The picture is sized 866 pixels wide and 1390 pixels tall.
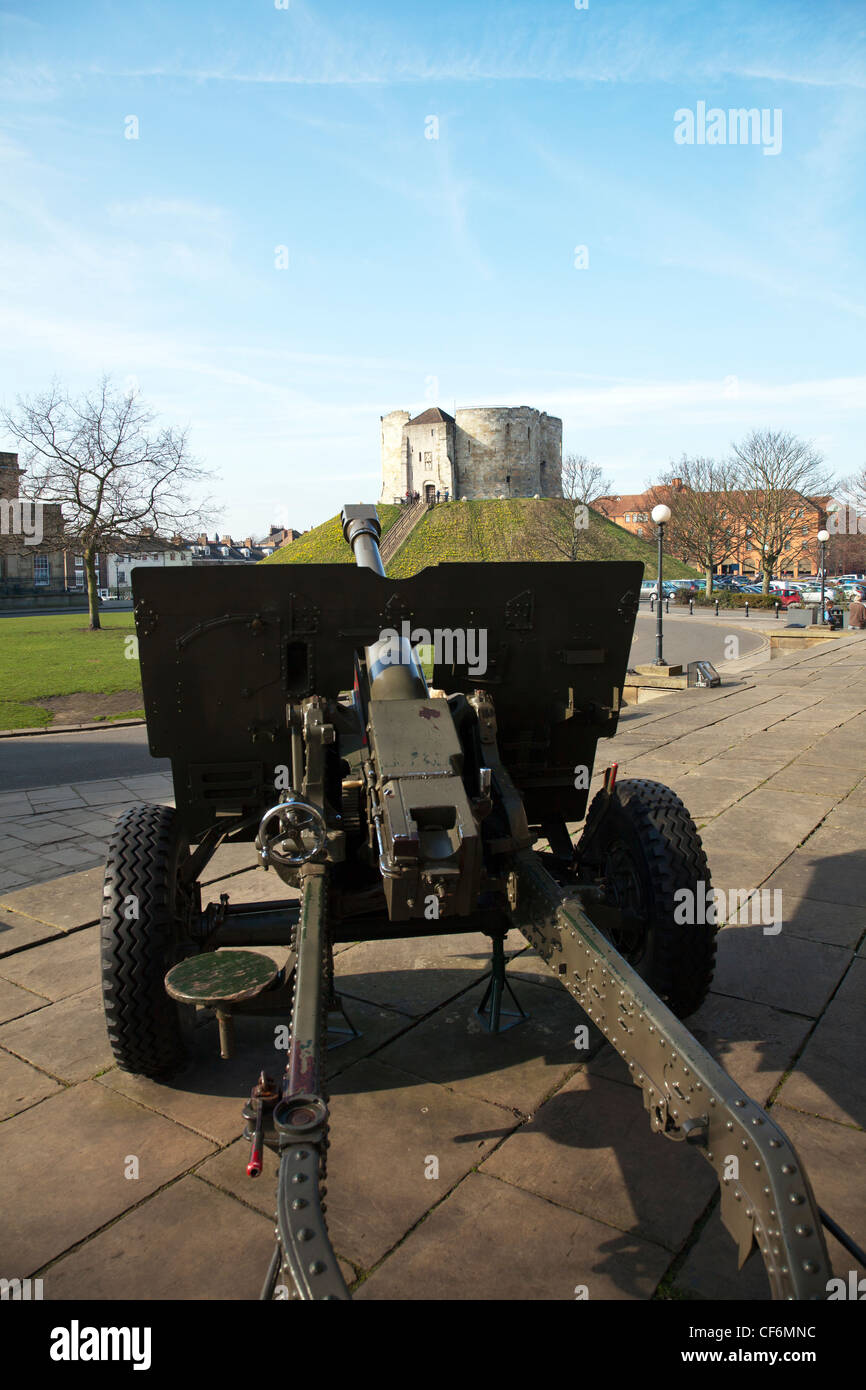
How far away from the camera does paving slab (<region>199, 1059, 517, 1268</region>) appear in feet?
9.76

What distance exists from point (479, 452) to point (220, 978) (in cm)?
8378

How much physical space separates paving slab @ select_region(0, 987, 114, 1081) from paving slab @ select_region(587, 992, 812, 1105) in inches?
84.9

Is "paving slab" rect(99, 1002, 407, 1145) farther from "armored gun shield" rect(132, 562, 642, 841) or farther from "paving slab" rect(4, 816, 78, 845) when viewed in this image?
"paving slab" rect(4, 816, 78, 845)

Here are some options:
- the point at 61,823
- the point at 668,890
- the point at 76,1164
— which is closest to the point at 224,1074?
the point at 76,1164

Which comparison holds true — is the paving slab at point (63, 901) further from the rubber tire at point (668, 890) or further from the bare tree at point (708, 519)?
the bare tree at point (708, 519)

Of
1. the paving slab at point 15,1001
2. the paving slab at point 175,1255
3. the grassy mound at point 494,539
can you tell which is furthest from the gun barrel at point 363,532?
the grassy mound at point 494,539

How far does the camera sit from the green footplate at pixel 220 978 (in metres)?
3.21

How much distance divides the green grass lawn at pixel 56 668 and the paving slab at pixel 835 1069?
10203mm

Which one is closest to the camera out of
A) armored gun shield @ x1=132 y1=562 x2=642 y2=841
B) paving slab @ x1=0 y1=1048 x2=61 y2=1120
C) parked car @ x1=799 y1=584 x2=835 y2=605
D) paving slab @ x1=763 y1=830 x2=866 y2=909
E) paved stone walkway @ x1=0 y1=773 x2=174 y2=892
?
paving slab @ x1=0 y1=1048 x2=61 y2=1120

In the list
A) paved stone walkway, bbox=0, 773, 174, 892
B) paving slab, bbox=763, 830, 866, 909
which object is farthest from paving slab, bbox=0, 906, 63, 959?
paving slab, bbox=763, 830, 866, 909

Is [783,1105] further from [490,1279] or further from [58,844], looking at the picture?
[58,844]

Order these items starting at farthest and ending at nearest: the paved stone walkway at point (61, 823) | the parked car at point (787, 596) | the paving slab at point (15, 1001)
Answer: the parked car at point (787, 596) → the paved stone walkway at point (61, 823) → the paving slab at point (15, 1001)

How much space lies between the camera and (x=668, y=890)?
407 cm

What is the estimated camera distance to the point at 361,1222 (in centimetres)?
297
